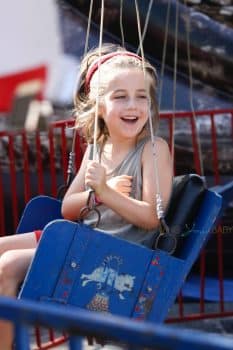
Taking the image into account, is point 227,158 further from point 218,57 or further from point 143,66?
point 143,66

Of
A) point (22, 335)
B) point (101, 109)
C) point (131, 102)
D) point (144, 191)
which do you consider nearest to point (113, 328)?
point (22, 335)

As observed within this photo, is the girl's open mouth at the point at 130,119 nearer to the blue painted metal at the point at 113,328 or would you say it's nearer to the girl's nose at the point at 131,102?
the girl's nose at the point at 131,102

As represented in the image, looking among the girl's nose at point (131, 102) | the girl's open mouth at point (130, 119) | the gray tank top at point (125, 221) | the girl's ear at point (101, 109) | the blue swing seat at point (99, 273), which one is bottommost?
the blue swing seat at point (99, 273)

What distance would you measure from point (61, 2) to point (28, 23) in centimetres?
41

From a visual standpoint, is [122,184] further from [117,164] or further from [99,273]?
[99,273]

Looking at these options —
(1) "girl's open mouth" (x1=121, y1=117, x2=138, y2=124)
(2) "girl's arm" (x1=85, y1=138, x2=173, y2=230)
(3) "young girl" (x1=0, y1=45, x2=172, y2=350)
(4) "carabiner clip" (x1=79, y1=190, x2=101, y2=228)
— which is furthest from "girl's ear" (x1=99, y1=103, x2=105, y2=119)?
(4) "carabiner clip" (x1=79, y1=190, x2=101, y2=228)

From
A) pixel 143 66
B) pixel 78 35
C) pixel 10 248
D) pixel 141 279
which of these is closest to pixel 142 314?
pixel 141 279

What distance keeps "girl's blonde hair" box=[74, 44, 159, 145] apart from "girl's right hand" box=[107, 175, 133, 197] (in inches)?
9.1

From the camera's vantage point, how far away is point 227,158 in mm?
5695

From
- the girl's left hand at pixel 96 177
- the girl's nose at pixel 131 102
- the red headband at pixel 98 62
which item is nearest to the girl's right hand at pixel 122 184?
the girl's left hand at pixel 96 177

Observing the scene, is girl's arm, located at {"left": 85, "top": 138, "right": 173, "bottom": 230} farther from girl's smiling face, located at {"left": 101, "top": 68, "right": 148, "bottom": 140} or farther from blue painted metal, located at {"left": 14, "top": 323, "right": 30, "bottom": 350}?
blue painted metal, located at {"left": 14, "top": 323, "right": 30, "bottom": 350}

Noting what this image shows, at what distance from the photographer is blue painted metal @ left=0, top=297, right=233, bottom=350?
174cm

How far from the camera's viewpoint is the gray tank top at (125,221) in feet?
11.2

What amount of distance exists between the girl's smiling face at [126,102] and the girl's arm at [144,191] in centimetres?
11
